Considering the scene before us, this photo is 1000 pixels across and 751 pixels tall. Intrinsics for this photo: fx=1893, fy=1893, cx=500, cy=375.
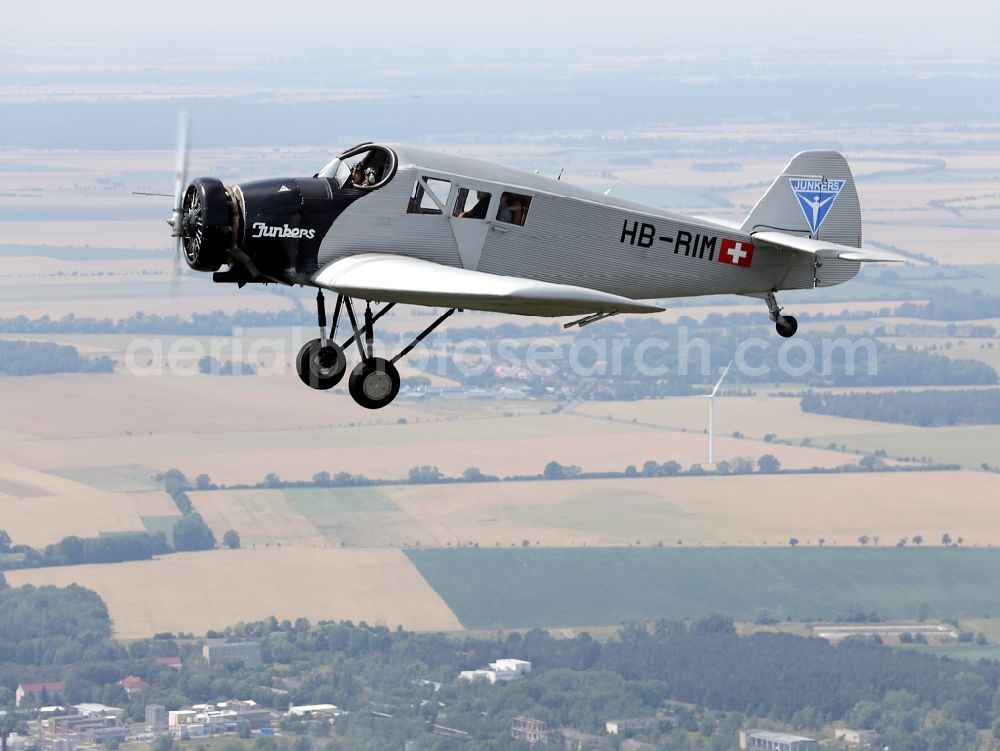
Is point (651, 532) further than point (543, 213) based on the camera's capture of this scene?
Yes

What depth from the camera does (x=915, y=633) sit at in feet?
581

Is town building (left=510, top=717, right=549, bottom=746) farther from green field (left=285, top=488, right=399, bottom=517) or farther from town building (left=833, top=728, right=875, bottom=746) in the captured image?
town building (left=833, top=728, right=875, bottom=746)

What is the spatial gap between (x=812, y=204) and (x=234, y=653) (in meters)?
143

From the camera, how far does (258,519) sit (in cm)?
18288

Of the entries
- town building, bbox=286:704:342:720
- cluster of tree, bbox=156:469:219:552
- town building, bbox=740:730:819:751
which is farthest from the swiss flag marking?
town building, bbox=286:704:342:720

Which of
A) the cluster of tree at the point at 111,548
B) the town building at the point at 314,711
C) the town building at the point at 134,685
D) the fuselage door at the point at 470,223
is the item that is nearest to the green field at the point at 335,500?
the cluster of tree at the point at 111,548

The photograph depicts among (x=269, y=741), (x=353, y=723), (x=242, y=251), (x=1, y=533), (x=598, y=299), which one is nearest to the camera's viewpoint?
(x=598, y=299)

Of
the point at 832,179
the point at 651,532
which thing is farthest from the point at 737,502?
the point at 832,179

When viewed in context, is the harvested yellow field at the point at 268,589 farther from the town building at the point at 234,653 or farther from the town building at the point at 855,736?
the town building at the point at 855,736

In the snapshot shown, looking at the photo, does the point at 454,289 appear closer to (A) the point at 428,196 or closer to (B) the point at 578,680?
(A) the point at 428,196

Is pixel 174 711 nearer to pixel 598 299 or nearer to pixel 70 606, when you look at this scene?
pixel 70 606

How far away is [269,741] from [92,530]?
117ft

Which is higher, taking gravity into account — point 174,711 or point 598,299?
point 598,299

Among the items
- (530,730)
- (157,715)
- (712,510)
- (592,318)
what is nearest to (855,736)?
(712,510)
